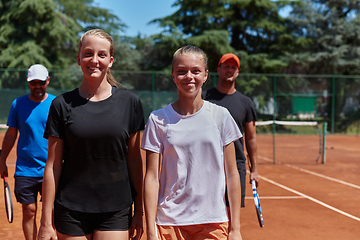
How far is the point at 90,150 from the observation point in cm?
220

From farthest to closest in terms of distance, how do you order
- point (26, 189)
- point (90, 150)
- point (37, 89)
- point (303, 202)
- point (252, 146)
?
point (303, 202) < point (252, 146) < point (37, 89) < point (26, 189) < point (90, 150)

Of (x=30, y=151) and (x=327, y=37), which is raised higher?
(x=327, y=37)

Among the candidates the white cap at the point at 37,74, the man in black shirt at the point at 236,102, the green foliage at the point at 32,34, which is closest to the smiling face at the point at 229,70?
the man in black shirt at the point at 236,102

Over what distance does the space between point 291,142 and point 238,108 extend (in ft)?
46.4

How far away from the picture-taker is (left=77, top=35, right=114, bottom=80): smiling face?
7.39ft

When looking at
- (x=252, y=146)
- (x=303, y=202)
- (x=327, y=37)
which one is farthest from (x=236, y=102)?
(x=327, y=37)

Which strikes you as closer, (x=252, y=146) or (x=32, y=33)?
(x=252, y=146)

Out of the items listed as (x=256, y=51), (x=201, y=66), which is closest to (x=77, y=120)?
(x=201, y=66)

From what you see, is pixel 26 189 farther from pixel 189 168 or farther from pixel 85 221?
pixel 189 168

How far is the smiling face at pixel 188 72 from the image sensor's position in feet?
7.35

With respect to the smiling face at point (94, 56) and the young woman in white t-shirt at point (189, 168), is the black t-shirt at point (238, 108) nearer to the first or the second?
the young woman in white t-shirt at point (189, 168)

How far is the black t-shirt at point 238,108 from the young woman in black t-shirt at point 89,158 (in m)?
1.81

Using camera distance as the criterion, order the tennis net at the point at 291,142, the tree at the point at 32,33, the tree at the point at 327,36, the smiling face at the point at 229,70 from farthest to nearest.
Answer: the tree at the point at 327,36, the tree at the point at 32,33, the tennis net at the point at 291,142, the smiling face at the point at 229,70

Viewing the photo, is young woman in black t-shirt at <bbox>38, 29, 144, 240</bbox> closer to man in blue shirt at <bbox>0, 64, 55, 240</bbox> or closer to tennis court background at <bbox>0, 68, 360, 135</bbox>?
man in blue shirt at <bbox>0, 64, 55, 240</bbox>
